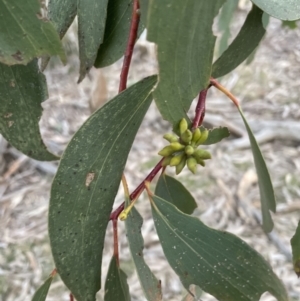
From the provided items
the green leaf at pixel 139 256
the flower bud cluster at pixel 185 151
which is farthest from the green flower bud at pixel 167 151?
the green leaf at pixel 139 256

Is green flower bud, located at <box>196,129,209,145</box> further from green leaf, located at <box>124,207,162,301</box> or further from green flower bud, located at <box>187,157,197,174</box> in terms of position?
green leaf, located at <box>124,207,162,301</box>

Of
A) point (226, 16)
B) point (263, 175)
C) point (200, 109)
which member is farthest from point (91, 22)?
point (226, 16)

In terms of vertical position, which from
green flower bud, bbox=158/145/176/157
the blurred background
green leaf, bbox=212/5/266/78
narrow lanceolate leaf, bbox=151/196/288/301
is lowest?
narrow lanceolate leaf, bbox=151/196/288/301

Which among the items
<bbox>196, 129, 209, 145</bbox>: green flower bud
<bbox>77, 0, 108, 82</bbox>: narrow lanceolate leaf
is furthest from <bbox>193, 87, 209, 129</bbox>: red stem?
<bbox>77, 0, 108, 82</bbox>: narrow lanceolate leaf

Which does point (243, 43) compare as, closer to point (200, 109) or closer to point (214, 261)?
point (200, 109)

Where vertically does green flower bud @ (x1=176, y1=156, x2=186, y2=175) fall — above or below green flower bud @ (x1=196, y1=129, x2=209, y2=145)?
below

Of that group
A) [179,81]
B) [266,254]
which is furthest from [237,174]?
[179,81]
